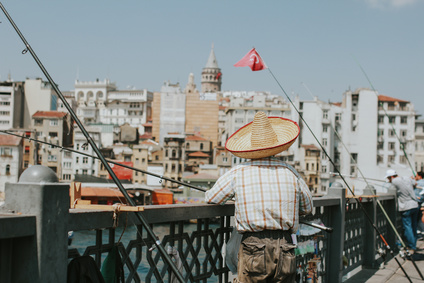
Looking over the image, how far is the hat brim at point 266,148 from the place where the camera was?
3477mm

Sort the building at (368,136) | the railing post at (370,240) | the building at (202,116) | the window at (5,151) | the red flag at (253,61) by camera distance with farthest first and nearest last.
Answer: the building at (202,116) < the building at (368,136) < the window at (5,151) < the railing post at (370,240) < the red flag at (253,61)

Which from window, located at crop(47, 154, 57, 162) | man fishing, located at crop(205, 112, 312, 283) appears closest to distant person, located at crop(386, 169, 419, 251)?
man fishing, located at crop(205, 112, 312, 283)

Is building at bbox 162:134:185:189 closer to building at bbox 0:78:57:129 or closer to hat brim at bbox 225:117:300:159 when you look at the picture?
building at bbox 0:78:57:129

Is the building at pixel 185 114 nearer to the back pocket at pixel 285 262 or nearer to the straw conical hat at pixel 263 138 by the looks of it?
the straw conical hat at pixel 263 138

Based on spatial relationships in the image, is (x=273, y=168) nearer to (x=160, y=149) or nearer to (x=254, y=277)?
(x=254, y=277)

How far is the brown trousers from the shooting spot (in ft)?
10.8

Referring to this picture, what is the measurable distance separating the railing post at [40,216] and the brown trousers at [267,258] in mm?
1305

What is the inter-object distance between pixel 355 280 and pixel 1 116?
9902 centimetres

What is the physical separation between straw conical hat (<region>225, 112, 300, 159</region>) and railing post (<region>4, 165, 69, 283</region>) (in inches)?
56.3

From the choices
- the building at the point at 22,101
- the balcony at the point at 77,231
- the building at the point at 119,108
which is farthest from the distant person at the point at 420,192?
the building at the point at 119,108

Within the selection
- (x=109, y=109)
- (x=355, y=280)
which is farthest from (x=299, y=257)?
(x=109, y=109)

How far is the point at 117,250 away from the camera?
9.58ft

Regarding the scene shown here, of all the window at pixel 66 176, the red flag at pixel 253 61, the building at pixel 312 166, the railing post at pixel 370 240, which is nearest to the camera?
the red flag at pixel 253 61

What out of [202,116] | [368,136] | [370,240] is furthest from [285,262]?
[202,116]
